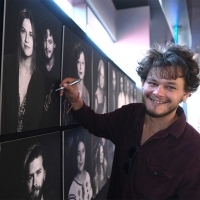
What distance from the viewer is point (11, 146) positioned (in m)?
0.68

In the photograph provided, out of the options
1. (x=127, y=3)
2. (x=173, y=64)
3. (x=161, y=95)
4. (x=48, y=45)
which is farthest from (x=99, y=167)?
(x=127, y=3)

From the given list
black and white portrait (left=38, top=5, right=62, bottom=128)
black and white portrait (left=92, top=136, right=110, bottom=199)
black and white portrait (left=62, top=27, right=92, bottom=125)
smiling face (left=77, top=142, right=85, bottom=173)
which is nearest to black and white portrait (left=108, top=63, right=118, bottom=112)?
black and white portrait (left=92, top=136, right=110, bottom=199)

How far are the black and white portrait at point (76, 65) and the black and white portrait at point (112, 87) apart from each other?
16.5 inches

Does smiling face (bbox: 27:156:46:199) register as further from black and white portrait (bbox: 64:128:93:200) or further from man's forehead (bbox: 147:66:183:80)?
man's forehead (bbox: 147:66:183:80)

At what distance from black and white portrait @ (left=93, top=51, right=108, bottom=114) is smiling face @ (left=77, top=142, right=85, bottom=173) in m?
0.26

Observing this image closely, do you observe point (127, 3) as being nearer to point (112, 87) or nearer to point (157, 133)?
point (112, 87)

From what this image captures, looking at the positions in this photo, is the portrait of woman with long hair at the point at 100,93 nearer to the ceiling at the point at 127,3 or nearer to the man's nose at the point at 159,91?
the man's nose at the point at 159,91

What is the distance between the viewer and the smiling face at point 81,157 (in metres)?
1.18

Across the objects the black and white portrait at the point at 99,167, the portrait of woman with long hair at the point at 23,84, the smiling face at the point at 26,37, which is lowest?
the black and white portrait at the point at 99,167

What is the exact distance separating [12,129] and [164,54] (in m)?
0.79

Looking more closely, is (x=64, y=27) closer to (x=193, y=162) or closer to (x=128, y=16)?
(x=193, y=162)

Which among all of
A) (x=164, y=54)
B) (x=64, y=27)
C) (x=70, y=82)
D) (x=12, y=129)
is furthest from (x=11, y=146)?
(x=164, y=54)

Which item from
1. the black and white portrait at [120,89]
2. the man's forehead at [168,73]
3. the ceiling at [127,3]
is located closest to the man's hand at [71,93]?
the man's forehead at [168,73]

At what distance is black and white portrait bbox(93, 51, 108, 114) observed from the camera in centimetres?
140
